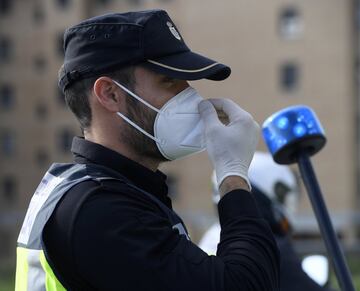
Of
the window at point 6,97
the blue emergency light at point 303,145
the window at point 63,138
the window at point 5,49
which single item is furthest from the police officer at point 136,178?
the window at point 5,49

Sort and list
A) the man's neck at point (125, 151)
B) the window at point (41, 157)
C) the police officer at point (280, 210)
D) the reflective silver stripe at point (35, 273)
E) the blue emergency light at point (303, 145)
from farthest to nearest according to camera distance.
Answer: the window at point (41, 157) < the police officer at point (280, 210) < the blue emergency light at point (303, 145) < the man's neck at point (125, 151) < the reflective silver stripe at point (35, 273)

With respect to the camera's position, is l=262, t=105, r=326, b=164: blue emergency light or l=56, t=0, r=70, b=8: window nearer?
l=262, t=105, r=326, b=164: blue emergency light

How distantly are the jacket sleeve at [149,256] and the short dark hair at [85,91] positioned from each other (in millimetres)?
269

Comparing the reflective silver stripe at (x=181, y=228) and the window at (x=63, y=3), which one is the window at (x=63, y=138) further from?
the reflective silver stripe at (x=181, y=228)

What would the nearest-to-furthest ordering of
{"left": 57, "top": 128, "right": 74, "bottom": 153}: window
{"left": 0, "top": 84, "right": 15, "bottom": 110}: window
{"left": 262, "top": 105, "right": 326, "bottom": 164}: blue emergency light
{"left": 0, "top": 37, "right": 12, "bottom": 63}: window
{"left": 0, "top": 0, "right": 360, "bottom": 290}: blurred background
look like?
{"left": 262, "top": 105, "right": 326, "bottom": 164}: blue emergency light < {"left": 0, "top": 0, "right": 360, "bottom": 290}: blurred background < {"left": 57, "top": 128, "right": 74, "bottom": 153}: window < {"left": 0, "top": 84, "right": 15, "bottom": 110}: window < {"left": 0, "top": 37, "right": 12, "bottom": 63}: window

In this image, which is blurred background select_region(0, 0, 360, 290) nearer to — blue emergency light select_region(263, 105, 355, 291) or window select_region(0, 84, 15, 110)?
window select_region(0, 84, 15, 110)

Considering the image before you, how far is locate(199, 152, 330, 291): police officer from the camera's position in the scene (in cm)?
326

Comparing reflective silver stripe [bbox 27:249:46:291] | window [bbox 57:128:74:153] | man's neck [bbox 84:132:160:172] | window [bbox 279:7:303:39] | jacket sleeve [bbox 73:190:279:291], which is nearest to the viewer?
jacket sleeve [bbox 73:190:279:291]

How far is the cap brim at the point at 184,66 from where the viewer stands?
85.6 inches

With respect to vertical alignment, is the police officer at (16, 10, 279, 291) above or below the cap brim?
below

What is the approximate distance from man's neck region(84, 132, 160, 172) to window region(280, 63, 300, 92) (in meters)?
A: 45.1

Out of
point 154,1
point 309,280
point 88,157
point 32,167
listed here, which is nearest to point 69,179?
point 88,157

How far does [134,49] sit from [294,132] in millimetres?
856

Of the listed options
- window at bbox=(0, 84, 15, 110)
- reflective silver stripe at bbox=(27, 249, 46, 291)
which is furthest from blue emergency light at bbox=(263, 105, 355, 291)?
window at bbox=(0, 84, 15, 110)
